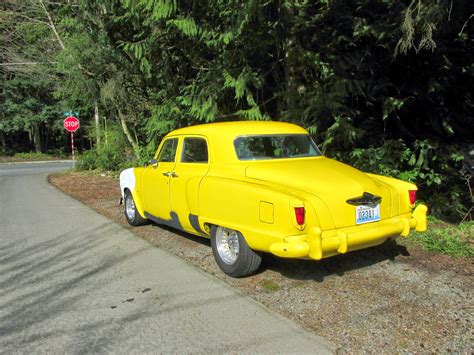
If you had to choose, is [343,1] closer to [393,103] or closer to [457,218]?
[393,103]

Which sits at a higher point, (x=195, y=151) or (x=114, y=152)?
(x=195, y=151)

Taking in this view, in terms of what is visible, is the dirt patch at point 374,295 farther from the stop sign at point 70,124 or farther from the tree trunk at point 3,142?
the tree trunk at point 3,142

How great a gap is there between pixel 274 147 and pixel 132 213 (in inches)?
135

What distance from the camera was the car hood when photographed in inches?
173

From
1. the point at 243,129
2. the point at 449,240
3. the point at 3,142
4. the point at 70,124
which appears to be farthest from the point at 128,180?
the point at 3,142

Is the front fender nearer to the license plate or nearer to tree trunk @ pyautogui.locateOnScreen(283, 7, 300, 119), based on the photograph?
tree trunk @ pyautogui.locateOnScreen(283, 7, 300, 119)

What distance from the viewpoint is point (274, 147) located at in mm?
5516

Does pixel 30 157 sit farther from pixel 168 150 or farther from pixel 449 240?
pixel 449 240

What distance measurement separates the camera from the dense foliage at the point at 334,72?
7.56 m

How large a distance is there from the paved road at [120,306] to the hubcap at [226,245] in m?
0.32

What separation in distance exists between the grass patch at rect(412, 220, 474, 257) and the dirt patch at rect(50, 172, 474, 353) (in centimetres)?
20

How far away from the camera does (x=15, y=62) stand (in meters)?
31.0

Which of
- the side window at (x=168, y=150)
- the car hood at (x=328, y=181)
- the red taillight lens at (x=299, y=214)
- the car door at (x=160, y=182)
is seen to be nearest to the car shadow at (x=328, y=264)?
the car hood at (x=328, y=181)

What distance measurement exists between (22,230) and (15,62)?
27.6m
